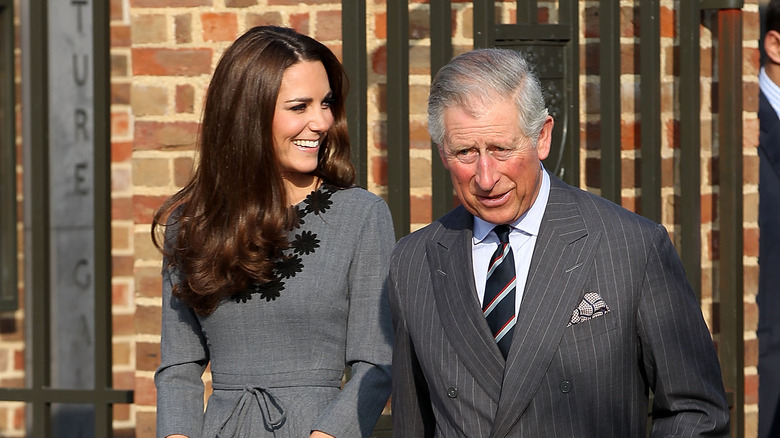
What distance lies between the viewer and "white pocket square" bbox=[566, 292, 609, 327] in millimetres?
2123

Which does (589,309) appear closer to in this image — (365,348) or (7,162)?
(365,348)

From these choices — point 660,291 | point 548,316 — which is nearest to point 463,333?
point 548,316

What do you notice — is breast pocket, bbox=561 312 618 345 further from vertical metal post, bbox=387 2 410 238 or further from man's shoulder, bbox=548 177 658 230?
vertical metal post, bbox=387 2 410 238

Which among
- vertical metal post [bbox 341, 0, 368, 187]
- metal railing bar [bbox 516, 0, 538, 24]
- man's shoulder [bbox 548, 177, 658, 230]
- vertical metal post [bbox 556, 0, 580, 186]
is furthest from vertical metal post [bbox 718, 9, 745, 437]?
man's shoulder [bbox 548, 177, 658, 230]

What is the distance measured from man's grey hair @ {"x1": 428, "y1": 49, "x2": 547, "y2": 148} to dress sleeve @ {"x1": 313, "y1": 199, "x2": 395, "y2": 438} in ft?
1.85

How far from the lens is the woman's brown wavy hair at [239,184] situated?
268 centimetres

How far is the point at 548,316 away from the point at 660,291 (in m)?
0.21

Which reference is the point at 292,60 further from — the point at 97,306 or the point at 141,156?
the point at 97,306

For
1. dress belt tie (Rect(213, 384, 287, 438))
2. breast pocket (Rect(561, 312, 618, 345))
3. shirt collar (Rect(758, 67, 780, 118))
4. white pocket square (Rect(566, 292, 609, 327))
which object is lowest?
dress belt tie (Rect(213, 384, 287, 438))

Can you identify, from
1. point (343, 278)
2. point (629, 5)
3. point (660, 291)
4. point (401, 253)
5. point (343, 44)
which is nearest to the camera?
point (660, 291)

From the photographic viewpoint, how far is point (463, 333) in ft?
7.24

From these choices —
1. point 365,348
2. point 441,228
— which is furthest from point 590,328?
point 365,348

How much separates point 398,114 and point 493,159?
1304 millimetres

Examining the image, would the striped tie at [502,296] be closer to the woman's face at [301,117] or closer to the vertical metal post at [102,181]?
the woman's face at [301,117]
